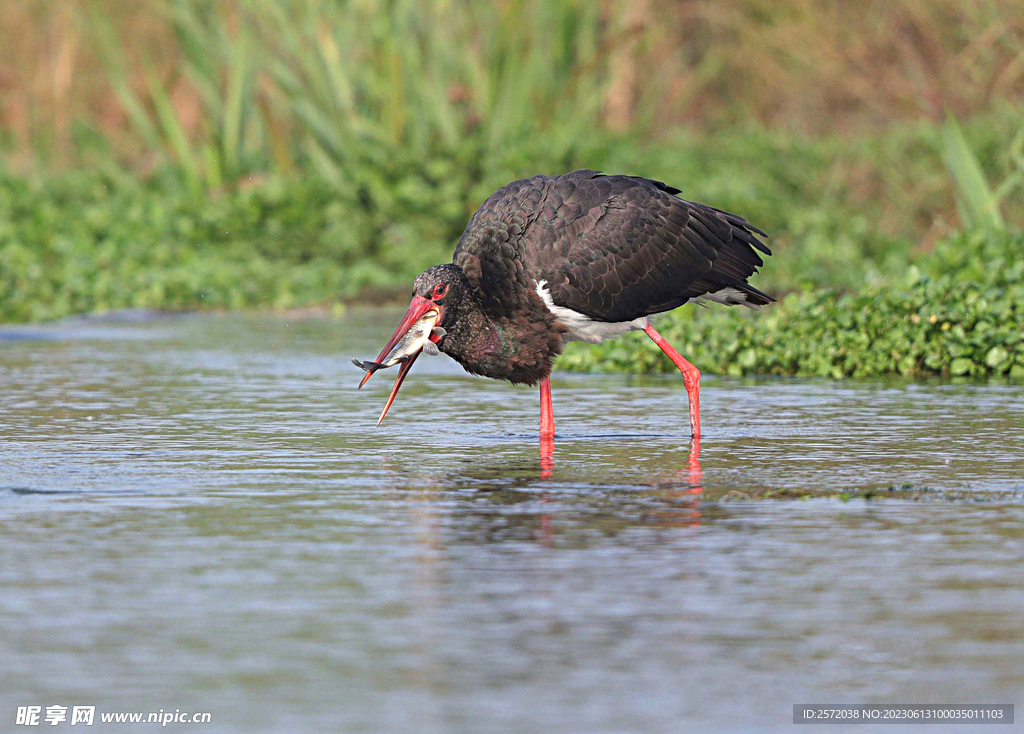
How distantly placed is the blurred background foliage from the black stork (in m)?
5.67

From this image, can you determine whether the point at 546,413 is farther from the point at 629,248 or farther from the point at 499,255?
the point at 629,248

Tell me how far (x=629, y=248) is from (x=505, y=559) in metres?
3.97

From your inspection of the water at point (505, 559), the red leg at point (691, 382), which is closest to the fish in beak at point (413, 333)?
A: the water at point (505, 559)

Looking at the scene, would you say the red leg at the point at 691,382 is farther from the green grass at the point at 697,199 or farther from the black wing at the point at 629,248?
the green grass at the point at 697,199

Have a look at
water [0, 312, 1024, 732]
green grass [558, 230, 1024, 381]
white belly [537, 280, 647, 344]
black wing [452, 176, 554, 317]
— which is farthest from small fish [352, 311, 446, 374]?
green grass [558, 230, 1024, 381]

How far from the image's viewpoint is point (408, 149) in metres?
21.2

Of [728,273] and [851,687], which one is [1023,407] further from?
[851,687]

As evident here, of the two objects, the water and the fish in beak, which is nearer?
the water

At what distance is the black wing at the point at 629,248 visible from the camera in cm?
1005

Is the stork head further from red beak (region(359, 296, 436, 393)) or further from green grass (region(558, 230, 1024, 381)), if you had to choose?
green grass (region(558, 230, 1024, 381))

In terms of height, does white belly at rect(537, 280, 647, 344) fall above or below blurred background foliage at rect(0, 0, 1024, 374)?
below

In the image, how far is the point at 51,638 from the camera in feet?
18.5

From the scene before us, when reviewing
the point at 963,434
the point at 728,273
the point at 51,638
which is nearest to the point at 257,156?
the point at 728,273

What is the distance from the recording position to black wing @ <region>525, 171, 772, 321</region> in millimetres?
10055
